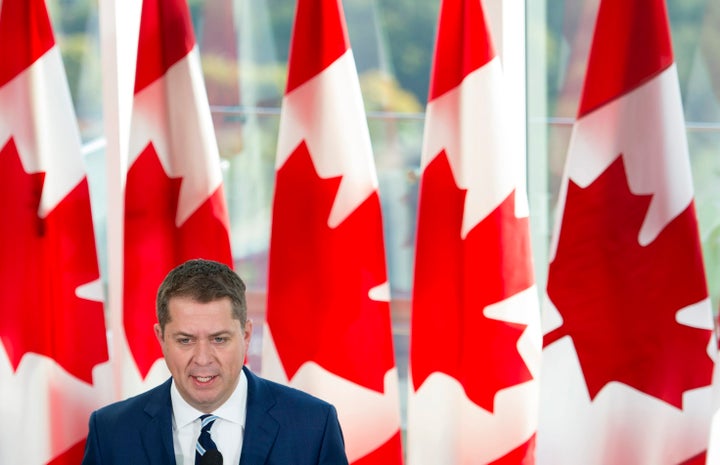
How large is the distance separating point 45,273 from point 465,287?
1.53 meters

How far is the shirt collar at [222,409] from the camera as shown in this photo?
8.68 feet

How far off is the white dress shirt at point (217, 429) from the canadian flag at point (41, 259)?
4.74 feet

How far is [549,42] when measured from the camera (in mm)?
4125

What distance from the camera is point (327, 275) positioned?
3.83m

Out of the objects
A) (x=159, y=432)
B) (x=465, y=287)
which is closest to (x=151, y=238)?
(x=465, y=287)

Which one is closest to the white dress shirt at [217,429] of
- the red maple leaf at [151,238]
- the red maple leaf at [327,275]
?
the red maple leaf at [327,275]

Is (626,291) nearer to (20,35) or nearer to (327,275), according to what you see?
(327,275)

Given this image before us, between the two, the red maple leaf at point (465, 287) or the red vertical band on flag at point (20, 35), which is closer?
the red maple leaf at point (465, 287)

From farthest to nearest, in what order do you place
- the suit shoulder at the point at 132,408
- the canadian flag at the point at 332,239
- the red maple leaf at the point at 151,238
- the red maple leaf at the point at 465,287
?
the red maple leaf at the point at 151,238 < the canadian flag at the point at 332,239 < the red maple leaf at the point at 465,287 < the suit shoulder at the point at 132,408

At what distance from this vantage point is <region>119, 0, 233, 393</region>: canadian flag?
3908 millimetres

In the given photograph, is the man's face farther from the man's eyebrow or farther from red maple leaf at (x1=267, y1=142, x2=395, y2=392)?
red maple leaf at (x1=267, y1=142, x2=395, y2=392)

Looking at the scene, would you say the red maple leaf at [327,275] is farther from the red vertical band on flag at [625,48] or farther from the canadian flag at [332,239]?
the red vertical band on flag at [625,48]

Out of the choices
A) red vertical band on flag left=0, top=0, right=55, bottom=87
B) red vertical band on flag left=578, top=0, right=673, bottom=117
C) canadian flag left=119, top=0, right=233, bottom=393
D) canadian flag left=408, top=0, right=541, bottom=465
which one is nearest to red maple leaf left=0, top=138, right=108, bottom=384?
canadian flag left=119, top=0, right=233, bottom=393

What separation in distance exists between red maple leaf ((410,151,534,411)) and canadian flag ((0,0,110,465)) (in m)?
1.21
